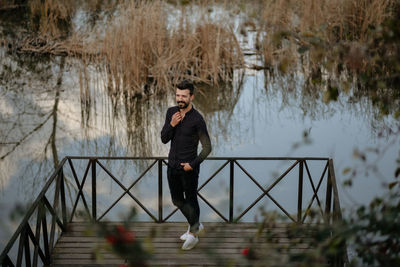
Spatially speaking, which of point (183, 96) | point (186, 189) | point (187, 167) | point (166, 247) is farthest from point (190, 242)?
point (183, 96)

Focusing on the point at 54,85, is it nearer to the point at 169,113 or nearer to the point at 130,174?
the point at 130,174

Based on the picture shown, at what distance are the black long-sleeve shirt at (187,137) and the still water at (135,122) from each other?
3.13 meters

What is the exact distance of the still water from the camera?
763cm

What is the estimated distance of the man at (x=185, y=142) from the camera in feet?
12.4

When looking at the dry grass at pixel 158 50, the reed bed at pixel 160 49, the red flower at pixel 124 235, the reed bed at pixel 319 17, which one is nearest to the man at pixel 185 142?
the red flower at pixel 124 235

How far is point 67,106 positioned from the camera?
10266 millimetres

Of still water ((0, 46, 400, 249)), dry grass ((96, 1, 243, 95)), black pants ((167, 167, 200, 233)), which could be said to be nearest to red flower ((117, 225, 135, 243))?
black pants ((167, 167, 200, 233))

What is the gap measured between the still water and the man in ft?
9.80

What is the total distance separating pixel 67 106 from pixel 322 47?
28.2 ft

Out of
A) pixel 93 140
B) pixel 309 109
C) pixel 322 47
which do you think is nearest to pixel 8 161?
pixel 93 140

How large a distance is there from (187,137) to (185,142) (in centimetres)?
4

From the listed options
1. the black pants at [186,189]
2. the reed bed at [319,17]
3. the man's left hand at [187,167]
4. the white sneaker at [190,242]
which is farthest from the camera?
the reed bed at [319,17]

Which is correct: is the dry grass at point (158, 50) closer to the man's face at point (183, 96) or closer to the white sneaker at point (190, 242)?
the white sneaker at point (190, 242)

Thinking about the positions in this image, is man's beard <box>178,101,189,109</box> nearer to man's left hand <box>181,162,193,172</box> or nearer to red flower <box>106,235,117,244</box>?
man's left hand <box>181,162,193,172</box>
